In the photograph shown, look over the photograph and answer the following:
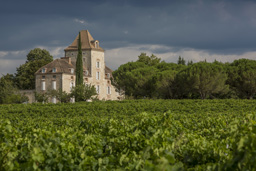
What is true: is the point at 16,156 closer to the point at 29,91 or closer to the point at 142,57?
the point at 29,91

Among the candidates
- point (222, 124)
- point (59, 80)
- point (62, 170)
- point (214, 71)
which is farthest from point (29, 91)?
point (62, 170)

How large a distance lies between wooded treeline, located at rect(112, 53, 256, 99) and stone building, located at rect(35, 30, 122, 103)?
9481 mm

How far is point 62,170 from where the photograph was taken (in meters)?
4.39

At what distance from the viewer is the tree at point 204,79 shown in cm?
4591

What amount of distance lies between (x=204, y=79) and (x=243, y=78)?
6.91 metres

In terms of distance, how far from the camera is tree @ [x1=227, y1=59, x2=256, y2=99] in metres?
47.2

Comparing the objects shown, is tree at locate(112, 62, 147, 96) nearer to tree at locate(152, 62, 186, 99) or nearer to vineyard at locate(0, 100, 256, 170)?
tree at locate(152, 62, 186, 99)

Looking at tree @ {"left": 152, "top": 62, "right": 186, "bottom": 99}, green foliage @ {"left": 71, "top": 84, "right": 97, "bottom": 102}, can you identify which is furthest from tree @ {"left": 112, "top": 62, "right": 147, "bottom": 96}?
green foliage @ {"left": 71, "top": 84, "right": 97, "bottom": 102}

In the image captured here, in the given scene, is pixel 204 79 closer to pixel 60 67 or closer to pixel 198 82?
pixel 198 82

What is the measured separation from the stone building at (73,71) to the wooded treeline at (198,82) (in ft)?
31.1

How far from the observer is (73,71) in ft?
207

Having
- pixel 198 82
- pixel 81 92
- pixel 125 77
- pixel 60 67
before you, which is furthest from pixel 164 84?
pixel 60 67

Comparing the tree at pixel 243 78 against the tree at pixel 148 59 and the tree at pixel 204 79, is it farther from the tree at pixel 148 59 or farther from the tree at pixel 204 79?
the tree at pixel 148 59

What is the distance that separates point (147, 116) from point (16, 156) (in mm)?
3209
